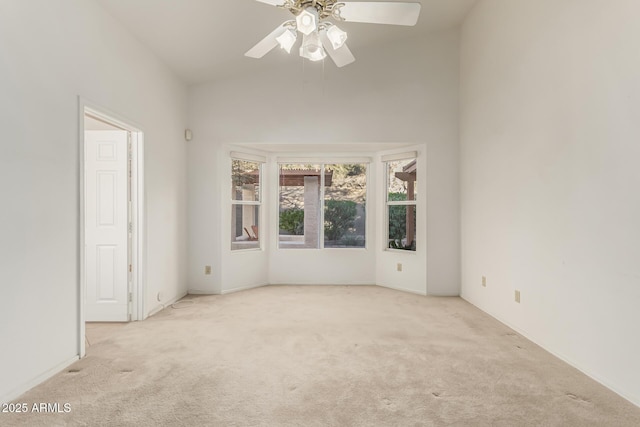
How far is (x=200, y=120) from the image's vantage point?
4.48 m

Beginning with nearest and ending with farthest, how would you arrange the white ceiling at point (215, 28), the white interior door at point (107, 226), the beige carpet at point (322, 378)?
the beige carpet at point (322, 378)
the white ceiling at point (215, 28)
the white interior door at point (107, 226)

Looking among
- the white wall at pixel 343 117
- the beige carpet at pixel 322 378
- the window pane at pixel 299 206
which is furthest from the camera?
the window pane at pixel 299 206

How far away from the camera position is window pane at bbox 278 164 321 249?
506cm

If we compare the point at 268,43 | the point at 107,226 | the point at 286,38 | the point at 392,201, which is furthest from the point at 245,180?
the point at 286,38

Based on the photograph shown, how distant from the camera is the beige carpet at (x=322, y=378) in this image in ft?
5.93

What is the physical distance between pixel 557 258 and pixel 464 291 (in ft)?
5.91

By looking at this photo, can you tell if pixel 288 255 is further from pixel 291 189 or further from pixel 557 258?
pixel 557 258

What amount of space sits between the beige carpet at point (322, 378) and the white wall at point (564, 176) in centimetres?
31

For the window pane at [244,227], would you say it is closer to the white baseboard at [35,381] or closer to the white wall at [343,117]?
the white wall at [343,117]

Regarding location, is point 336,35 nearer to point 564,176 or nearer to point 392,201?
point 564,176

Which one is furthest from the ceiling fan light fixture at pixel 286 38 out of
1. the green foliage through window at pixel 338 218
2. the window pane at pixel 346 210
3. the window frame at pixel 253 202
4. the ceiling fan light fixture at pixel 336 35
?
the green foliage through window at pixel 338 218

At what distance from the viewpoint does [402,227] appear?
189 inches

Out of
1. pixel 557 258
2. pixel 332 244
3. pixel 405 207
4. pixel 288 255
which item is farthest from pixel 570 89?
pixel 288 255

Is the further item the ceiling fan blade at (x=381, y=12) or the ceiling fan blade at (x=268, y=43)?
the ceiling fan blade at (x=268, y=43)
